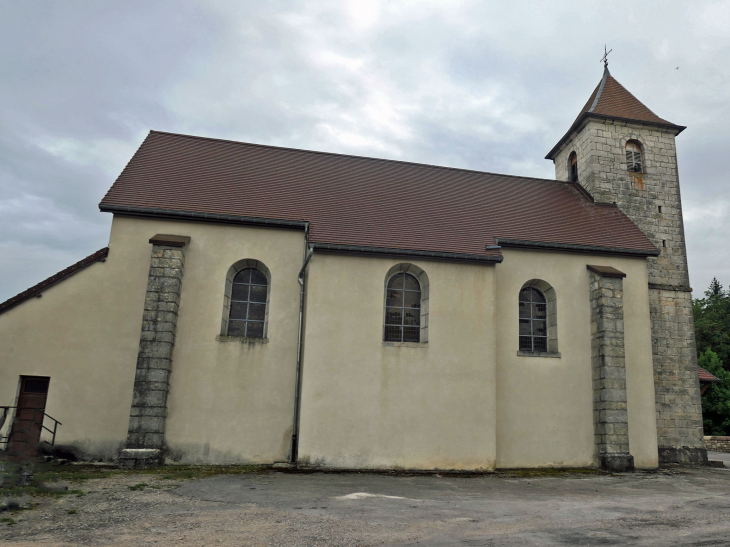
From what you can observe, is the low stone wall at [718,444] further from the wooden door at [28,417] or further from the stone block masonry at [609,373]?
the wooden door at [28,417]

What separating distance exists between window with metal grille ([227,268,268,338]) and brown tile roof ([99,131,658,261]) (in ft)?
4.97

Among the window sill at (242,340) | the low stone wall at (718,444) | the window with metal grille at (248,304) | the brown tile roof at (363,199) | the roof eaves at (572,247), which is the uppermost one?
the brown tile roof at (363,199)

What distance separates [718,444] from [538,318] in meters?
14.6

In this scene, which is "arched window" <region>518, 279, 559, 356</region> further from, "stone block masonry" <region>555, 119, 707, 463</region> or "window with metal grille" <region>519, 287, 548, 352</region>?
"stone block masonry" <region>555, 119, 707, 463</region>

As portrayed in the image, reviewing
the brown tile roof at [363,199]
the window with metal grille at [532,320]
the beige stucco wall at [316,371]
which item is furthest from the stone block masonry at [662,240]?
the window with metal grille at [532,320]

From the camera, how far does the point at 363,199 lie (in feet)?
51.3

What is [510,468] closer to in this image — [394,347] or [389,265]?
[394,347]

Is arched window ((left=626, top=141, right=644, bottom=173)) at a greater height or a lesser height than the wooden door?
greater

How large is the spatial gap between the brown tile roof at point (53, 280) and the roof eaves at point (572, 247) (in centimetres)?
996

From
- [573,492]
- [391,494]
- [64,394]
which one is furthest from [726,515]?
[64,394]

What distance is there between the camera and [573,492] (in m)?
10.2

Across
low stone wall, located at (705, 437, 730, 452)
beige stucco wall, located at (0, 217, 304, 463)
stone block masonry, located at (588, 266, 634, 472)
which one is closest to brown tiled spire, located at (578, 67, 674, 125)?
stone block masonry, located at (588, 266, 634, 472)

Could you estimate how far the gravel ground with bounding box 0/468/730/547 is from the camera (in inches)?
245

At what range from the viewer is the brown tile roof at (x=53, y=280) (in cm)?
1230
